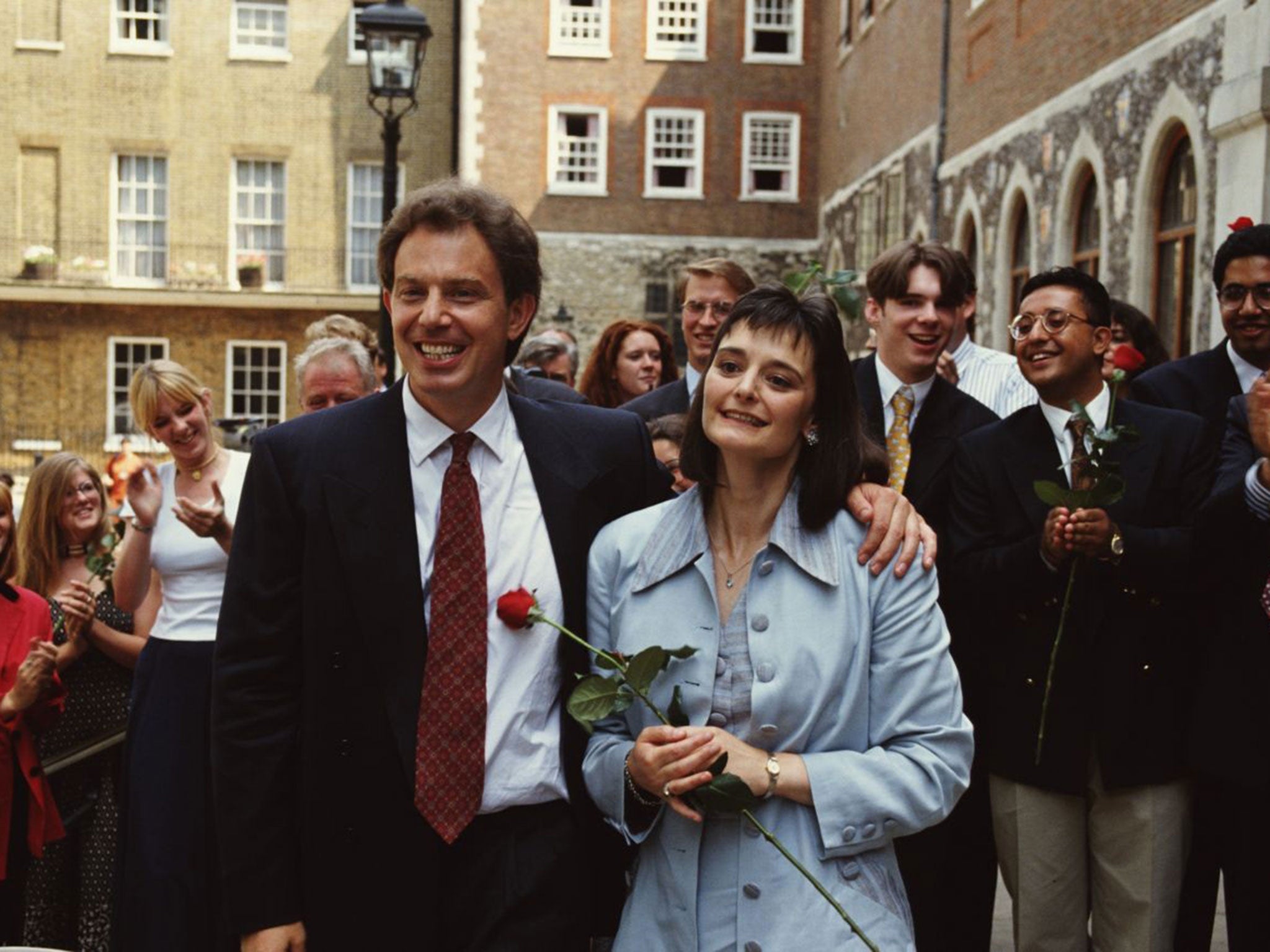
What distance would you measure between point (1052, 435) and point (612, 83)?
26.8m

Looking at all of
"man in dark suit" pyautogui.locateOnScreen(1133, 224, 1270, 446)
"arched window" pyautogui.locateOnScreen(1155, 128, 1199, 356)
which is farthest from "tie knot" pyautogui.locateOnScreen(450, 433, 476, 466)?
"arched window" pyautogui.locateOnScreen(1155, 128, 1199, 356)

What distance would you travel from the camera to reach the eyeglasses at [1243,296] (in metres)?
4.13

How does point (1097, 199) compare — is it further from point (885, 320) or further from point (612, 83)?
point (612, 83)

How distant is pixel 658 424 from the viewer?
4363 millimetres

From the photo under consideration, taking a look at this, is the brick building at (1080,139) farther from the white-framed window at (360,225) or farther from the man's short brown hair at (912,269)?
the white-framed window at (360,225)

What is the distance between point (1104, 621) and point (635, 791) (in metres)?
1.67

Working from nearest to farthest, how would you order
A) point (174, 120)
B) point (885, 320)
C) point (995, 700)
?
point (995, 700) < point (885, 320) < point (174, 120)

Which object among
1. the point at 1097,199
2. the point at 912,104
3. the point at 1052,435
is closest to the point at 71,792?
the point at 1052,435

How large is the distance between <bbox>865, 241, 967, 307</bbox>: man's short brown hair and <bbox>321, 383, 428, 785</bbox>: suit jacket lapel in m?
2.06

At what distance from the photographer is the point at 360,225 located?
2908cm

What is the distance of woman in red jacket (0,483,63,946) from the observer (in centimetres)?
450

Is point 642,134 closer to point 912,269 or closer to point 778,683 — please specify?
point 912,269

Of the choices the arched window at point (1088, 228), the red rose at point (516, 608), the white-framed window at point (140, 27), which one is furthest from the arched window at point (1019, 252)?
the white-framed window at point (140, 27)

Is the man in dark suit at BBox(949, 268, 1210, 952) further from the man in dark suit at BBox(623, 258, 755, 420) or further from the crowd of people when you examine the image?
the man in dark suit at BBox(623, 258, 755, 420)
